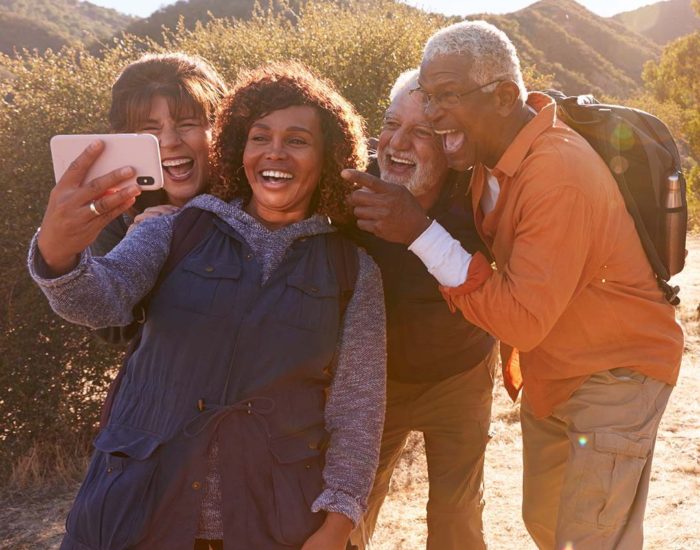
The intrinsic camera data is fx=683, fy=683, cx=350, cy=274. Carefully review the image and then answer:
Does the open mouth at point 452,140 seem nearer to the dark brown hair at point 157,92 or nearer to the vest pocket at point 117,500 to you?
the dark brown hair at point 157,92

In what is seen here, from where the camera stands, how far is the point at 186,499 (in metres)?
1.90

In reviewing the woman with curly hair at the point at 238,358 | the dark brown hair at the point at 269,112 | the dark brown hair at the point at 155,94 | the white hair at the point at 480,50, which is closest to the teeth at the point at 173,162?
the dark brown hair at the point at 155,94

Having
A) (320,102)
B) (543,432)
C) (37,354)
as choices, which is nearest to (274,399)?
(320,102)

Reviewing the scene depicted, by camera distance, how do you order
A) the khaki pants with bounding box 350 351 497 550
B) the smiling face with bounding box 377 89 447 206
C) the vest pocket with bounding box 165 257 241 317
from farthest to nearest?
the khaki pants with bounding box 350 351 497 550, the smiling face with bounding box 377 89 447 206, the vest pocket with bounding box 165 257 241 317

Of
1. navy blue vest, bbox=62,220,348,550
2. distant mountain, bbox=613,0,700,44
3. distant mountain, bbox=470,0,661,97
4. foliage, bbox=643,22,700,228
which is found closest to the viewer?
navy blue vest, bbox=62,220,348,550

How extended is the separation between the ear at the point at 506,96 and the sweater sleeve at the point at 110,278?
3.81 feet

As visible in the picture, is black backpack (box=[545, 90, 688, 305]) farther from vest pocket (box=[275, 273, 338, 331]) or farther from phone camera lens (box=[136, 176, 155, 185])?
phone camera lens (box=[136, 176, 155, 185])

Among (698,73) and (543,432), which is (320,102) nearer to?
(543,432)

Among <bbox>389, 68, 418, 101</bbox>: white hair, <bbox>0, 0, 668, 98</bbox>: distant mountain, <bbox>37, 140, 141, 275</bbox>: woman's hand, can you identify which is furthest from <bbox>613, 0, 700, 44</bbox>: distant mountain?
<bbox>37, 140, 141, 275</bbox>: woman's hand

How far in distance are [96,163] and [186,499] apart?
37.2 inches

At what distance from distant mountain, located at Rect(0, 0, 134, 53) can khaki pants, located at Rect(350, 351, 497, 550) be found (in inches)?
1021

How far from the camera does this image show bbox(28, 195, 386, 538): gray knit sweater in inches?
76.8

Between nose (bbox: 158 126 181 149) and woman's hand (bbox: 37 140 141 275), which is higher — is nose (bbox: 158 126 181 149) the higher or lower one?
the higher one

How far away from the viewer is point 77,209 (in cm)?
166
